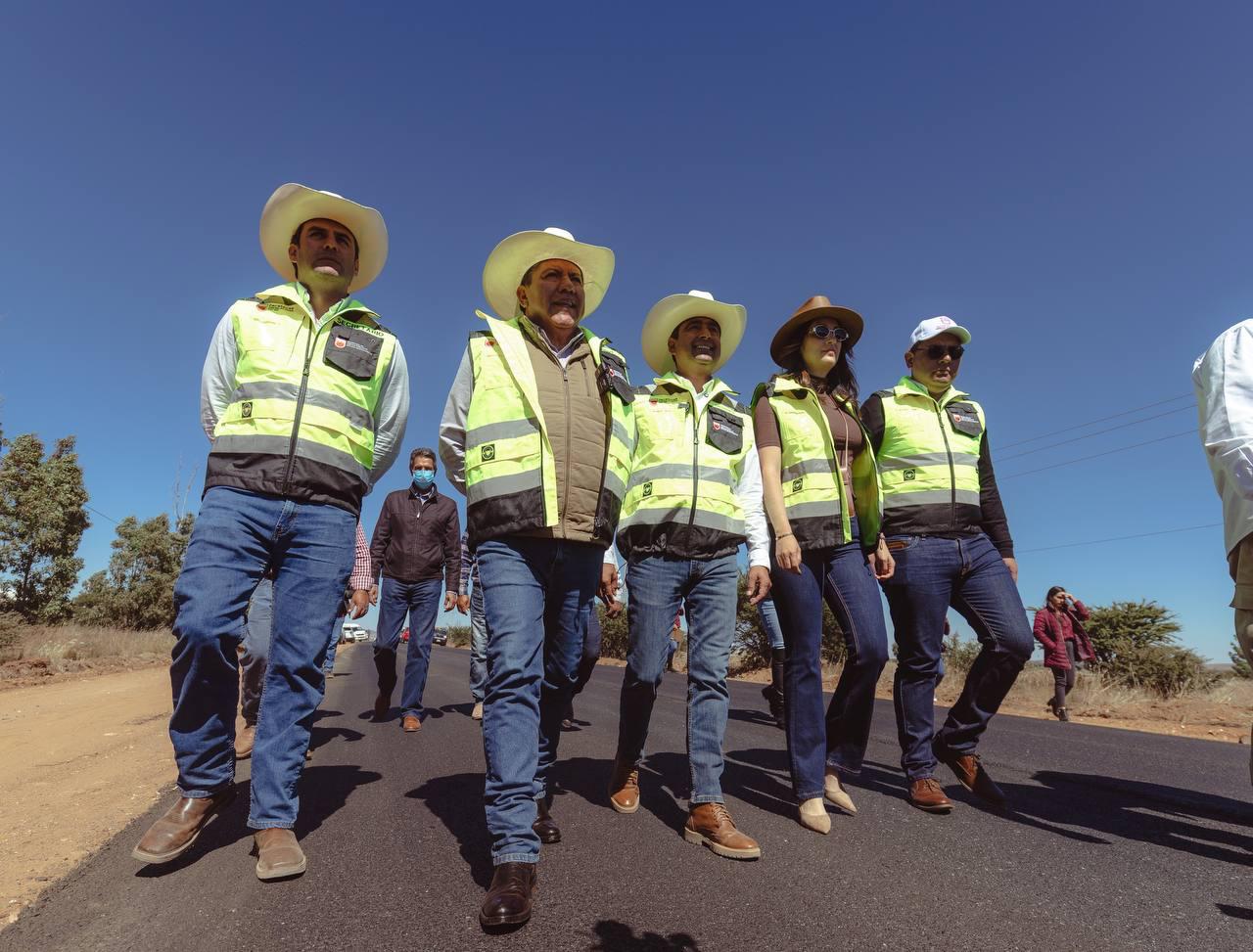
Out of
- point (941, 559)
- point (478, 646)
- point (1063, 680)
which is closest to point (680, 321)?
point (941, 559)

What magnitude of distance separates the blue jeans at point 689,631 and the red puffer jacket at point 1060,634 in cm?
849

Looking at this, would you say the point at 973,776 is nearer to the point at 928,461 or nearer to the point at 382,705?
the point at 928,461

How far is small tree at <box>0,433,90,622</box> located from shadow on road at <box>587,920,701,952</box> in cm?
2552

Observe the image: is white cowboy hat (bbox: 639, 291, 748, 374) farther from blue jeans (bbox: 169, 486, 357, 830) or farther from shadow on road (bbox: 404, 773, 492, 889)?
shadow on road (bbox: 404, 773, 492, 889)

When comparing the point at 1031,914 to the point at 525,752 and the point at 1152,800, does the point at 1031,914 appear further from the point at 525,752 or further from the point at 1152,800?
the point at 1152,800

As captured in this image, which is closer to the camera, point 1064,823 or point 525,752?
point 525,752

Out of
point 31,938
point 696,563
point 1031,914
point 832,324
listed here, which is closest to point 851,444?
point 832,324

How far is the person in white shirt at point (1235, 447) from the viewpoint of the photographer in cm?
253

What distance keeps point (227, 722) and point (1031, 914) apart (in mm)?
2667

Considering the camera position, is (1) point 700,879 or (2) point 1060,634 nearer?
(1) point 700,879

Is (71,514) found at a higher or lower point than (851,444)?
higher

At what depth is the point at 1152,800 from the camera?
3.66m

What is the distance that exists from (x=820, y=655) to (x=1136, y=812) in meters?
1.64

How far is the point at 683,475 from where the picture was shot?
322 centimetres
